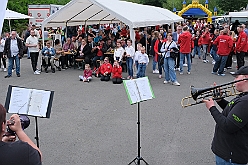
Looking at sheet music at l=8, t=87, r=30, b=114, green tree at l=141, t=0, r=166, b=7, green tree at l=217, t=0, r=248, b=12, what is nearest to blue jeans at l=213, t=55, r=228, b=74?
sheet music at l=8, t=87, r=30, b=114

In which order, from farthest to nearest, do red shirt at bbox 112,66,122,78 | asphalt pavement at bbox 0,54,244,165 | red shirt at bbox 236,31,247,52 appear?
1. red shirt at bbox 236,31,247,52
2. red shirt at bbox 112,66,122,78
3. asphalt pavement at bbox 0,54,244,165

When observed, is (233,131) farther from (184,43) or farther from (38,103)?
(184,43)

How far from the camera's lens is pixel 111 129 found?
6816 mm

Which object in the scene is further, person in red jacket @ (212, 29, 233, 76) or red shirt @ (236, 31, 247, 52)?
red shirt @ (236, 31, 247, 52)

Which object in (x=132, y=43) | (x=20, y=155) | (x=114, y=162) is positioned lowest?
(x=114, y=162)

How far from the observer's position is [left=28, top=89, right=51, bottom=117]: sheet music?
13.0 ft

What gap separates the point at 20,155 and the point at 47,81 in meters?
9.90

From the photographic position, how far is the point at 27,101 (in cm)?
397

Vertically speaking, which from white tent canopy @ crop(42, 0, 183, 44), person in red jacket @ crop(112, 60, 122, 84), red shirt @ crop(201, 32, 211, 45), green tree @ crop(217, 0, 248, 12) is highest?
green tree @ crop(217, 0, 248, 12)

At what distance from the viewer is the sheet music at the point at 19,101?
390 cm

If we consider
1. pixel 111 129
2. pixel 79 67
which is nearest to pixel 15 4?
pixel 79 67

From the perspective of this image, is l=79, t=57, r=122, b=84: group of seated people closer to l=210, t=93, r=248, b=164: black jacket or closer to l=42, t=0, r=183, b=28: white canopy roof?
l=42, t=0, r=183, b=28: white canopy roof

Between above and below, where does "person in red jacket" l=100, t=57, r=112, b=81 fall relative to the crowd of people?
below

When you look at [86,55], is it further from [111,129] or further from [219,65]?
[111,129]
